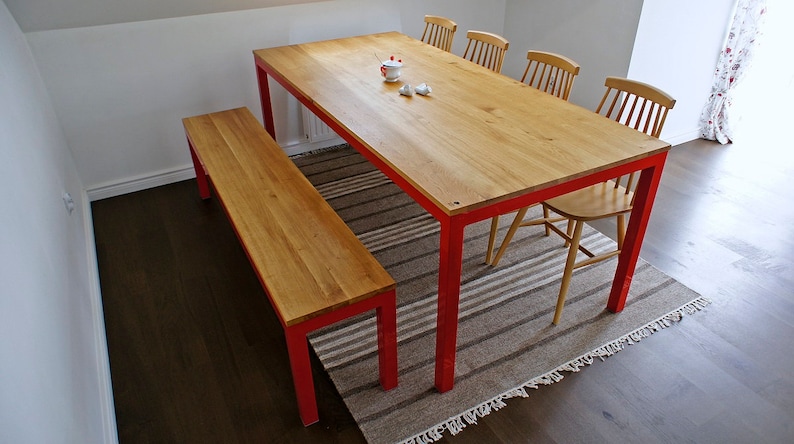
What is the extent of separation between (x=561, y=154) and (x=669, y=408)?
35.3 inches

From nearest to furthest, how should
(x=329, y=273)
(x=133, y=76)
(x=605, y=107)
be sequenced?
(x=329, y=273)
(x=133, y=76)
(x=605, y=107)

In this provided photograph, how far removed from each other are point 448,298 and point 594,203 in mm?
765

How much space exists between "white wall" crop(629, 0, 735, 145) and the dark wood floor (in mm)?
810

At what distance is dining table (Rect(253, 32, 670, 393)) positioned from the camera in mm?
1526

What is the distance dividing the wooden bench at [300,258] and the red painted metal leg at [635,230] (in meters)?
0.92

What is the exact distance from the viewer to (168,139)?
3.06 metres

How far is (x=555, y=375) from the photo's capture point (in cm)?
186

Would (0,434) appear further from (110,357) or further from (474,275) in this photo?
(474,275)

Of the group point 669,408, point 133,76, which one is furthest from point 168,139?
point 669,408

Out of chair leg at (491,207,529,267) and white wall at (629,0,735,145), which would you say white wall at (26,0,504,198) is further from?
chair leg at (491,207,529,267)

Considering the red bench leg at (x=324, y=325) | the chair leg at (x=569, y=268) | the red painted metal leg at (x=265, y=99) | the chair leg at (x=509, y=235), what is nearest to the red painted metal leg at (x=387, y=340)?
the red bench leg at (x=324, y=325)

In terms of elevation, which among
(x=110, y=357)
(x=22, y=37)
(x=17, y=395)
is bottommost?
(x=110, y=357)

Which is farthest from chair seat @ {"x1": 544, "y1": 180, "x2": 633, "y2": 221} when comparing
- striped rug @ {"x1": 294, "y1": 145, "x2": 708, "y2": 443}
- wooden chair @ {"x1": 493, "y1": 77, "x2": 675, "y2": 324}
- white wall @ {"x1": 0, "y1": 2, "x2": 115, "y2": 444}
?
white wall @ {"x1": 0, "y1": 2, "x2": 115, "y2": 444}

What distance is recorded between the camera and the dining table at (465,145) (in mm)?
1526
